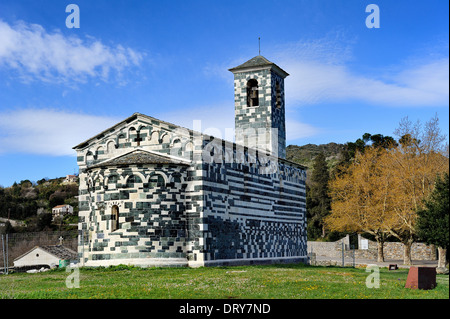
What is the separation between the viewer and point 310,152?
5723 inches

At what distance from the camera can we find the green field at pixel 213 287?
16.2 meters

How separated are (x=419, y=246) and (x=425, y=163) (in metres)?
23.6

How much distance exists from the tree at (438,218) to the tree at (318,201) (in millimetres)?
48541

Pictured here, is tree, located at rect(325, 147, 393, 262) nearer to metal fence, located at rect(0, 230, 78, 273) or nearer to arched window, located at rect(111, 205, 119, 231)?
metal fence, located at rect(0, 230, 78, 273)

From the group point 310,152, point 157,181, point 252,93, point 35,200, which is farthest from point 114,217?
point 310,152

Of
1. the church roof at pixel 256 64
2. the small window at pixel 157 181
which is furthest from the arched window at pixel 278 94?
the small window at pixel 157 181

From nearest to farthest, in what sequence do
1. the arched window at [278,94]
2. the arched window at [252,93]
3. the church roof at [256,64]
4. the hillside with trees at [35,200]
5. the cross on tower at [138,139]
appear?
the cross on tower at [138,139] → the church roof at [256,64] → the arched window at [252,93] → the arched window at [278,94] → the hillside with trees at [35,200]

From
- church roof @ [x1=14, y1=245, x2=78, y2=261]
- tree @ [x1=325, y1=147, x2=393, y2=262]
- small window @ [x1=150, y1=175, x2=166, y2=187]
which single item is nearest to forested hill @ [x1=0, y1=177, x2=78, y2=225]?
church roof @ [x1=14, y1=245, x2=78, y2=261]

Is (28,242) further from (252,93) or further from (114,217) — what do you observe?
(114,217)

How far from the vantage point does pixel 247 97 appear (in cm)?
3938

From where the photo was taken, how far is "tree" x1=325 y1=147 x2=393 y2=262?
47.6m

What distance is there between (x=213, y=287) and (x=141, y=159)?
11.3m

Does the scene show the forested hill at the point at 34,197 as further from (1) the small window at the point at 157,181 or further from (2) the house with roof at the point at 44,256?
(1) the small window at the point at 157,181

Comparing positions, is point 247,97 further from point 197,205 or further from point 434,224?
point 434,224
